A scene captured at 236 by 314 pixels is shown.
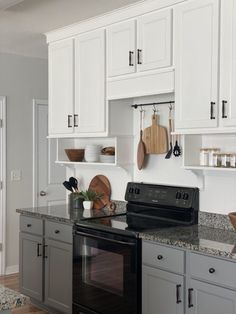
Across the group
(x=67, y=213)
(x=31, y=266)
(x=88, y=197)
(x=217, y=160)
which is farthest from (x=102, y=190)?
(x=217, y=160)

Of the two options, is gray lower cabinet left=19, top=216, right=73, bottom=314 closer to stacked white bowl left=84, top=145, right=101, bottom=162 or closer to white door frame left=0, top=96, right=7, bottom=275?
stacked white bowl left=84, top=145, right=101, bottom=162

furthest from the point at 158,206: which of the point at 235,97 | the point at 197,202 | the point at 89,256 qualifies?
the point at 235,97

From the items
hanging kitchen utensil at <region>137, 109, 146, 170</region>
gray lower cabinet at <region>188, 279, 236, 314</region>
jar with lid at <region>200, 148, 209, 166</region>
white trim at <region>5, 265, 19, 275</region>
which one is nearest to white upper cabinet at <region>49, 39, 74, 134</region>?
hanging kitchen utensil at <region>137, 109, 146, 170</region>

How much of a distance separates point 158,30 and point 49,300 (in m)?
2.32

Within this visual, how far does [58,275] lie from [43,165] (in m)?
2.07

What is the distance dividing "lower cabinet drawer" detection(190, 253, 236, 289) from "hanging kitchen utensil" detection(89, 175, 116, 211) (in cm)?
142

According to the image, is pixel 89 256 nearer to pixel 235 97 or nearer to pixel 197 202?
pixel 197 202

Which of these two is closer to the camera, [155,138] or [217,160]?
[217,160]

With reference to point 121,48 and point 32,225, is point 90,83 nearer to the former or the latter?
point 121,48

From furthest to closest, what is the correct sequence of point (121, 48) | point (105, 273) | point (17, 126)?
1. point (17, 126)
2. point (121, 48)
3. point (105, 273)

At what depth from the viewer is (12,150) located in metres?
5.26

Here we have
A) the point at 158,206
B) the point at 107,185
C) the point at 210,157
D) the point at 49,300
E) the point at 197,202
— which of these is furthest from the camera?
the point at 107,185

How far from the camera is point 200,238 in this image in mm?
2863

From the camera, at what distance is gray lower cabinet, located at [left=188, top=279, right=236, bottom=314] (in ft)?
8.18
